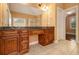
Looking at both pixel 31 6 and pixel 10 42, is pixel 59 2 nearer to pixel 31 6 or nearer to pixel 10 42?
pixel 31 6

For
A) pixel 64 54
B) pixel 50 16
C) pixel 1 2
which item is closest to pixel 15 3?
pixel 1 2

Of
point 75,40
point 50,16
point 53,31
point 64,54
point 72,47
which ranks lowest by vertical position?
point 64,54

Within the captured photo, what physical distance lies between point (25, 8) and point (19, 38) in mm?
481

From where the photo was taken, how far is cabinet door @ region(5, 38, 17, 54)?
1594 mm

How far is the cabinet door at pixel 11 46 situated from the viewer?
1594 millimetres

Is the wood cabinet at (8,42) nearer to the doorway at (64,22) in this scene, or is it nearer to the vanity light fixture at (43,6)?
the vanity light fixture at (43,6)

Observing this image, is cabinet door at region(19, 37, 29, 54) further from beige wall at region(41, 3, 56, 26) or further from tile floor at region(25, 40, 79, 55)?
beige wall at region(41, 3, 56, 26)

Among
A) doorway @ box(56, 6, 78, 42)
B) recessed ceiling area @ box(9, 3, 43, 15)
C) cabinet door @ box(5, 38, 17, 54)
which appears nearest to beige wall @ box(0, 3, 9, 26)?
recessed ceiling area @ box(9, 3, 43, 15)

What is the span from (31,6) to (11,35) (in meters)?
0.55

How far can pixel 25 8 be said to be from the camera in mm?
1717

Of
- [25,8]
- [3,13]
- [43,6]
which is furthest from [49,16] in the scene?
[3,13]

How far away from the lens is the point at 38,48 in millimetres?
1749

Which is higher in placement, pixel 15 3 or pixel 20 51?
pixel 15 3

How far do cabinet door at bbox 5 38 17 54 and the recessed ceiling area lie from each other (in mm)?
456
